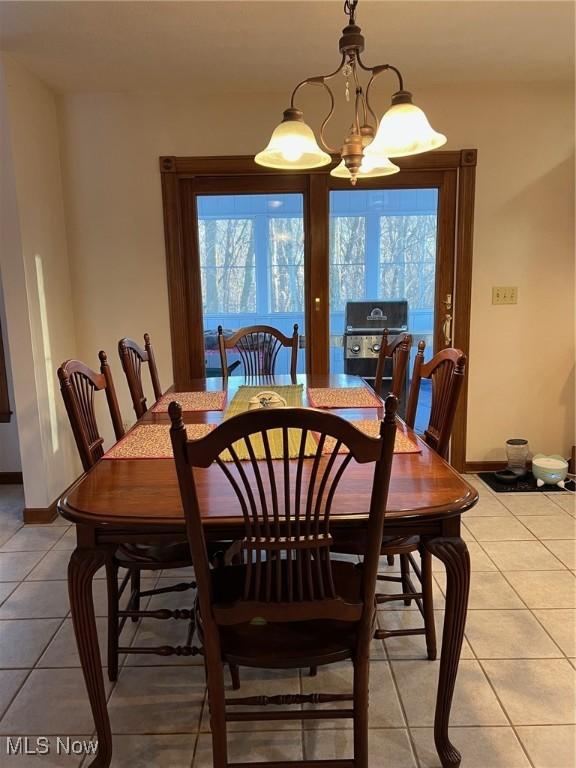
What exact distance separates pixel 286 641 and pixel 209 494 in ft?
1.28

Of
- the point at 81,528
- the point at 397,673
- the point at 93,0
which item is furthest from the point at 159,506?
the point at 93,0

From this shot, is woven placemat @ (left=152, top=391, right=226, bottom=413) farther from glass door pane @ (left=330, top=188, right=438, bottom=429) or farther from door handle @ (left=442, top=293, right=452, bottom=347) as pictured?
door handle @ (left=442, top=293, right=452, bottom=347)

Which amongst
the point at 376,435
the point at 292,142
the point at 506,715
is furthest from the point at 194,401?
the point at 506,715

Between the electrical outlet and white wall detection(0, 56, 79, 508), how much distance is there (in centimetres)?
268

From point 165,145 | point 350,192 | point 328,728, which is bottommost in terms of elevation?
point 328,728

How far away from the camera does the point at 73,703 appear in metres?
1.63

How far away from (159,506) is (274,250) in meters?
2.45

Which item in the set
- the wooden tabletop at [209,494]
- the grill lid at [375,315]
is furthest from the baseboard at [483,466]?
the wooden tabletop at [209,494]

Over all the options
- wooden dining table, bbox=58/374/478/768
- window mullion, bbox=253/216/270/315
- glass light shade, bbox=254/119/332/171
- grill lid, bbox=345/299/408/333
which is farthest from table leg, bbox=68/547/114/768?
grill lid, bbox=345/299/408/333

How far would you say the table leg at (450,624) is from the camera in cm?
130

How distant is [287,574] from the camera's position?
1188 mm

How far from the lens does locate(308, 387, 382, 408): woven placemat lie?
7.02 feet

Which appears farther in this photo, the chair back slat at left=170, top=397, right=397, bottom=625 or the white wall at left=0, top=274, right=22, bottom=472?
the white wall at left=0, top=274, right=22, bottom=472

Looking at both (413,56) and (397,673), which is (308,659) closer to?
(397,673)
